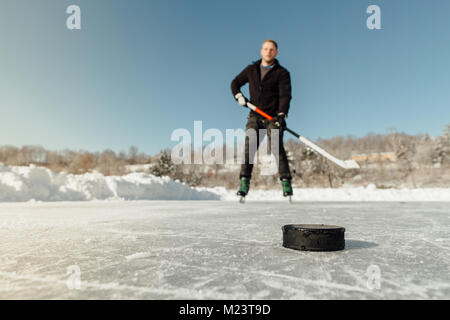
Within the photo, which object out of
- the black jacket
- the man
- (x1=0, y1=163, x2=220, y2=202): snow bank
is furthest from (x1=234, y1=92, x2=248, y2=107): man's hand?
(x1=0, y1=163, x2=220, y2=202): snow bank

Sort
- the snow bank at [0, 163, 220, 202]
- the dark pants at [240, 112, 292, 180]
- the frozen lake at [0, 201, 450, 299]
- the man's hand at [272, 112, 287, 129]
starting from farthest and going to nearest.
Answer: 1. the snow bank at [0, 163, 220, 202]
2. the dark pants at [240, 112, 292, 180]
3. the man's hand at [272, 112, 287, 129]
4. the frozen lake at [0, 201, 450, 299]

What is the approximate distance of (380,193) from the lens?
34.2ft

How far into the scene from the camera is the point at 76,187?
32.2ft

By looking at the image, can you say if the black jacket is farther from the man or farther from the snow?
the snow

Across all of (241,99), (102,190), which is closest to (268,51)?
(241,99)

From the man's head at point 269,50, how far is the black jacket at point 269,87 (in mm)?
104

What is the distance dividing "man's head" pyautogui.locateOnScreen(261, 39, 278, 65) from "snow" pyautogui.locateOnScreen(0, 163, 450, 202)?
285 inches

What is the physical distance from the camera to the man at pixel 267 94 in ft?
12.0

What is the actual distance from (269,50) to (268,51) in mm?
16

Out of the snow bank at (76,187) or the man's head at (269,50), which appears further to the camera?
the snow bank at (76,187)

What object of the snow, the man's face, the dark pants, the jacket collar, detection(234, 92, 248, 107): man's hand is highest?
the man's face

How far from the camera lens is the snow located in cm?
877

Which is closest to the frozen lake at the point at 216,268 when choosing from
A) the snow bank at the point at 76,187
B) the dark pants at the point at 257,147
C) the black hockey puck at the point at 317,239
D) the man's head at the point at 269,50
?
the black hockey puck at the point at 317,239

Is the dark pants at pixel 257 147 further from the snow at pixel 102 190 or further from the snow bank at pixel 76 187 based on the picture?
the snow bank at pixel 76 187
